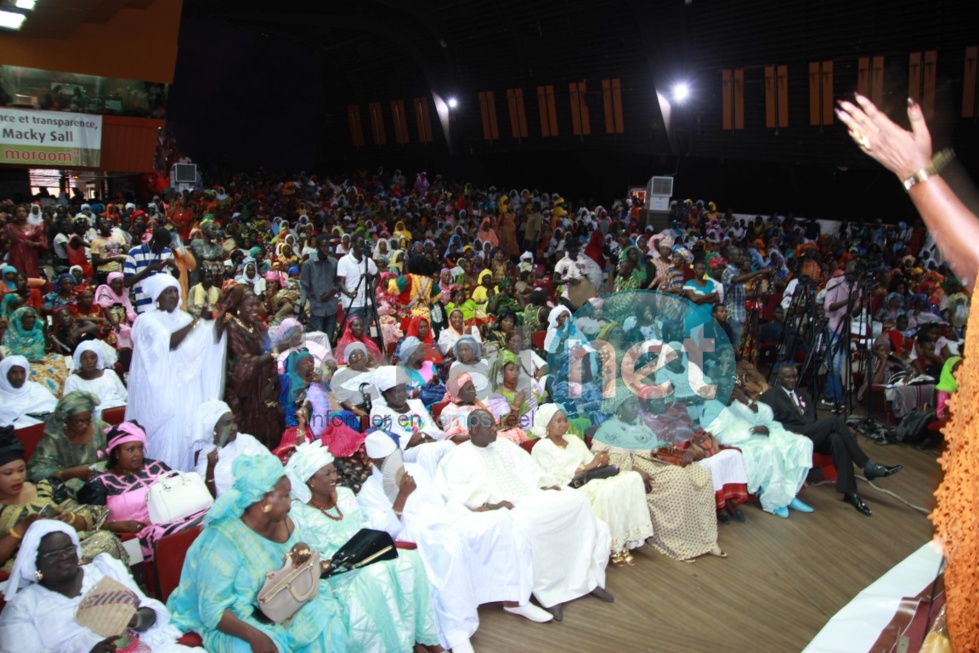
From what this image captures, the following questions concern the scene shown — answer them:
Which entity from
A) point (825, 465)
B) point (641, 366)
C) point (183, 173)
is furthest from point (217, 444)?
point (183, 173)

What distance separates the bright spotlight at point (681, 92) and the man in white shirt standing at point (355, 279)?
9055 mm

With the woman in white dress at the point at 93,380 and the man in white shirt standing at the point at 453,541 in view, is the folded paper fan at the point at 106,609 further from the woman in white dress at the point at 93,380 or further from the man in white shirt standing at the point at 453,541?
the woman in white dress at the point at 93,380

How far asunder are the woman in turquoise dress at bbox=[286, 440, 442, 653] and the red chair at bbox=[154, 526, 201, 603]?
0.45 meters

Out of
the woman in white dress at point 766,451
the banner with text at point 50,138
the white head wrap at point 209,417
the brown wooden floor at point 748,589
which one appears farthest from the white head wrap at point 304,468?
the banner with text at point 50,138

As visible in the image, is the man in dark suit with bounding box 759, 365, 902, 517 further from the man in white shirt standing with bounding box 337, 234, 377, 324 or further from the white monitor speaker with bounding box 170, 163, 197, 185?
the white monitor speaker with bounding box 170, 163, 197, 185

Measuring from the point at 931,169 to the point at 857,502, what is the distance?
15.0 feet

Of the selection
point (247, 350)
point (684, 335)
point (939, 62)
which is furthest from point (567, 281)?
point (939, 62)

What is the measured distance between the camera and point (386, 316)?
759cm

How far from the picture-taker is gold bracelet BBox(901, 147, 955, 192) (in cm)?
134

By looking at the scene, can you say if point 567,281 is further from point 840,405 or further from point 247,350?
point 247,350

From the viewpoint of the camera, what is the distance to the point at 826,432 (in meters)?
5.58

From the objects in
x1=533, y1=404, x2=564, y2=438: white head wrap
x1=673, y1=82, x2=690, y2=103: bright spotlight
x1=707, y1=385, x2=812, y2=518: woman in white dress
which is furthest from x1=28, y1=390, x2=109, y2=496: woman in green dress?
x1=673, y1=82, x2=690, y2=103: bright spotlight

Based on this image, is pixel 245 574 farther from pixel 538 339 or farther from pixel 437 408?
pixel 538 339

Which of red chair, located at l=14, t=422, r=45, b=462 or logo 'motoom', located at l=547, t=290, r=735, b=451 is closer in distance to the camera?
red chair, located at l=14, t=422, r=45, b=462
